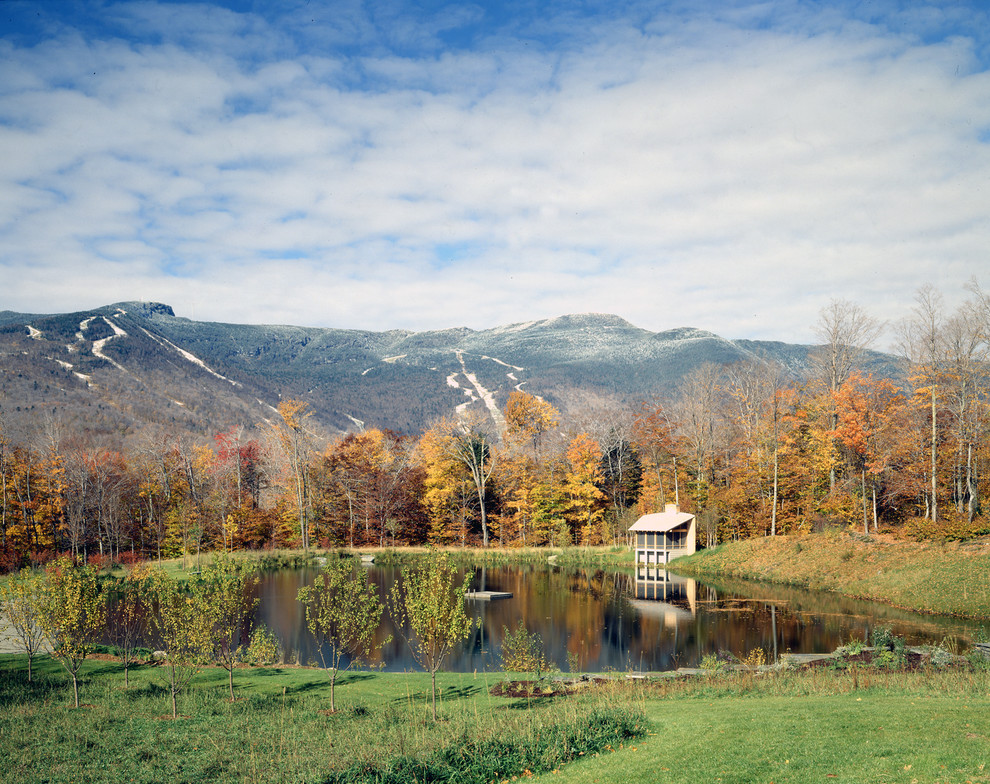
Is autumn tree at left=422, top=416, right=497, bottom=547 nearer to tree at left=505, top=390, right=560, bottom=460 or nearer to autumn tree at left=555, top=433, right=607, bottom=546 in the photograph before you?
tree at left=505, top=390, right=560, bottom=460

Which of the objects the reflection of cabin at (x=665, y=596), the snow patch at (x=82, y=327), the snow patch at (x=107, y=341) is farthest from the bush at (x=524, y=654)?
the snow patch at (x=82, y=327)

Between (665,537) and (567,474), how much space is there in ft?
41.6

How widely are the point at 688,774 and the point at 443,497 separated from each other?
51.7m

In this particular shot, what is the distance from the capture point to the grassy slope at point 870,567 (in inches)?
1107

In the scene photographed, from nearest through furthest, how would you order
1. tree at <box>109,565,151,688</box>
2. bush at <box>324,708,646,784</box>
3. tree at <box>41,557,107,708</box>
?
bush at <box>324,708,646,784</box> → tree at <box>41,557,107,708</box> → tree at <box>109,565,151,688</box>

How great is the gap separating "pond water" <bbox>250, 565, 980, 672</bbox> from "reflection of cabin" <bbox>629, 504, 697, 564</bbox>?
5.27m

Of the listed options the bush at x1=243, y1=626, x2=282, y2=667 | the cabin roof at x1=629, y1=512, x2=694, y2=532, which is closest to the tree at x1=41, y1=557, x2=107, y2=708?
the bush at x1=243, y1=626, x2=282, y2=667

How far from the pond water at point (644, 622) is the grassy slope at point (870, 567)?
4.08ft

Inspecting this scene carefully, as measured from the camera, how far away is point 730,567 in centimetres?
4259

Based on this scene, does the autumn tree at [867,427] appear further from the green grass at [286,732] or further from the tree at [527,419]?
the green grass at [286,732]

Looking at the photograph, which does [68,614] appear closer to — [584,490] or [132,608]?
[132,608]

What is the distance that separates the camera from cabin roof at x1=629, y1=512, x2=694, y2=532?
46.8 metres

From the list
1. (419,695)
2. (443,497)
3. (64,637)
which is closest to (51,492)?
(443,497)

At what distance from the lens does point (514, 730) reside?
11477 millimetres
